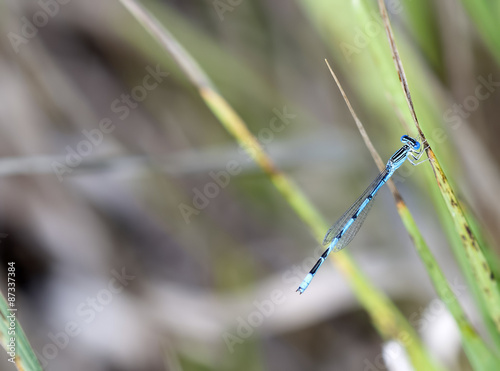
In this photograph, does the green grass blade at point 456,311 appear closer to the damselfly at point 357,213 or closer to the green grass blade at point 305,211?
the green grass blade at point 305,211

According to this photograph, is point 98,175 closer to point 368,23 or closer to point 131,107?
point 131,107

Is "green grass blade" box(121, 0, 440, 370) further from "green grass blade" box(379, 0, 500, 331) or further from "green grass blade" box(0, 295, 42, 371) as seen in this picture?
"green grass blade" box(0, 295, 42, 371)

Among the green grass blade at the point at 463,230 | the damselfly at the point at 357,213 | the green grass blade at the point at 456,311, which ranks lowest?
the green grass blade at the point at 456,311

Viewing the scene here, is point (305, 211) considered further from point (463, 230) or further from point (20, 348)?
point (20, 348)

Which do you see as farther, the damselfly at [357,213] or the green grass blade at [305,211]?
the damselfly at [357,213]

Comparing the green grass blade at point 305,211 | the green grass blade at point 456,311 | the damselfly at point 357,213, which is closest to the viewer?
the green grass blade at point 456,311

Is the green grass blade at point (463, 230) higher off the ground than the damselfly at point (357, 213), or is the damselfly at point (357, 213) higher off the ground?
the damselfly at point (357, 213)

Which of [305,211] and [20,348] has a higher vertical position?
[305,211]

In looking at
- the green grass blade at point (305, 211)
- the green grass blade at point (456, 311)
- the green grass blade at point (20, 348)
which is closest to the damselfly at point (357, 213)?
the green grass blade at point (305, 211)

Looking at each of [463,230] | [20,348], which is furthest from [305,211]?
[20,348]

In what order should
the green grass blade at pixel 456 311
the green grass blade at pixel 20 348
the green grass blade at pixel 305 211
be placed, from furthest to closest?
1. the green grass blade at pixel 305 211
2. the green grass blade at pixel 456 311
3. the green grass blade at pixel 20 348
